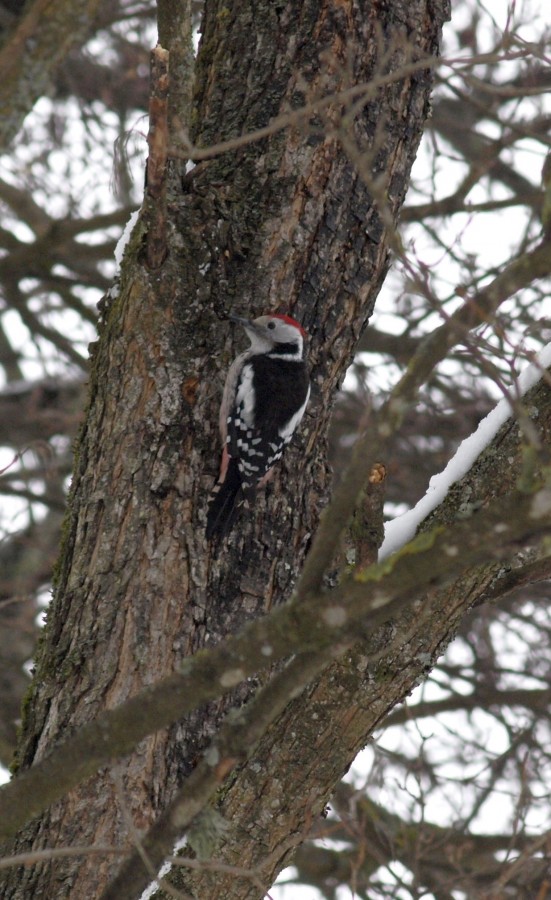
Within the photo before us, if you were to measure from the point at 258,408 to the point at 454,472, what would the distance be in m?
1.02

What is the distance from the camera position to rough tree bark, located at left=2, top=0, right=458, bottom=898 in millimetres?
2799

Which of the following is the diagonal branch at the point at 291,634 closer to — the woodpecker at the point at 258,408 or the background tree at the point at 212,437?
the background tree at the point at 212,437

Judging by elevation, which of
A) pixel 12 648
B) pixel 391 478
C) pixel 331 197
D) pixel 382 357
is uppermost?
pixel 12 648

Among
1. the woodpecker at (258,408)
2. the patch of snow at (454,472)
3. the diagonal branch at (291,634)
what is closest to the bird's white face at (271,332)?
the woodpecker at (258,408)

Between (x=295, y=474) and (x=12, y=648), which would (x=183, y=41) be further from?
(x=12, y=648)

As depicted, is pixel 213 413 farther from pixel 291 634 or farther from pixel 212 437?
pixel 291 634

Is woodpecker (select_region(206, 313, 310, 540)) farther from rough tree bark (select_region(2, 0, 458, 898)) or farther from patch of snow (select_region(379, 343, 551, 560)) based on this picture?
patch of snow (select_region(379, 343, 551, 560))

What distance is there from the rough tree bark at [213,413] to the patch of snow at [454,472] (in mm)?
315

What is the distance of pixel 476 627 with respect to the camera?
260 inches

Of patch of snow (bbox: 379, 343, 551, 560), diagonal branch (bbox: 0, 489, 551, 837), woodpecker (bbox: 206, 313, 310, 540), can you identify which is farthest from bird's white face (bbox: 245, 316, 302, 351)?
diagonal branch (bbox: 0, 489, 551, 837)

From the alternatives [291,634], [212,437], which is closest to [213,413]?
[212,437]

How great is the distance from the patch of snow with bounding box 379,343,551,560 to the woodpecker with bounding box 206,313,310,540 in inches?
18.7

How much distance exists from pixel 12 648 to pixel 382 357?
387 cm

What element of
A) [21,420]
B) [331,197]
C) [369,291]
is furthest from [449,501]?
[21,420]
